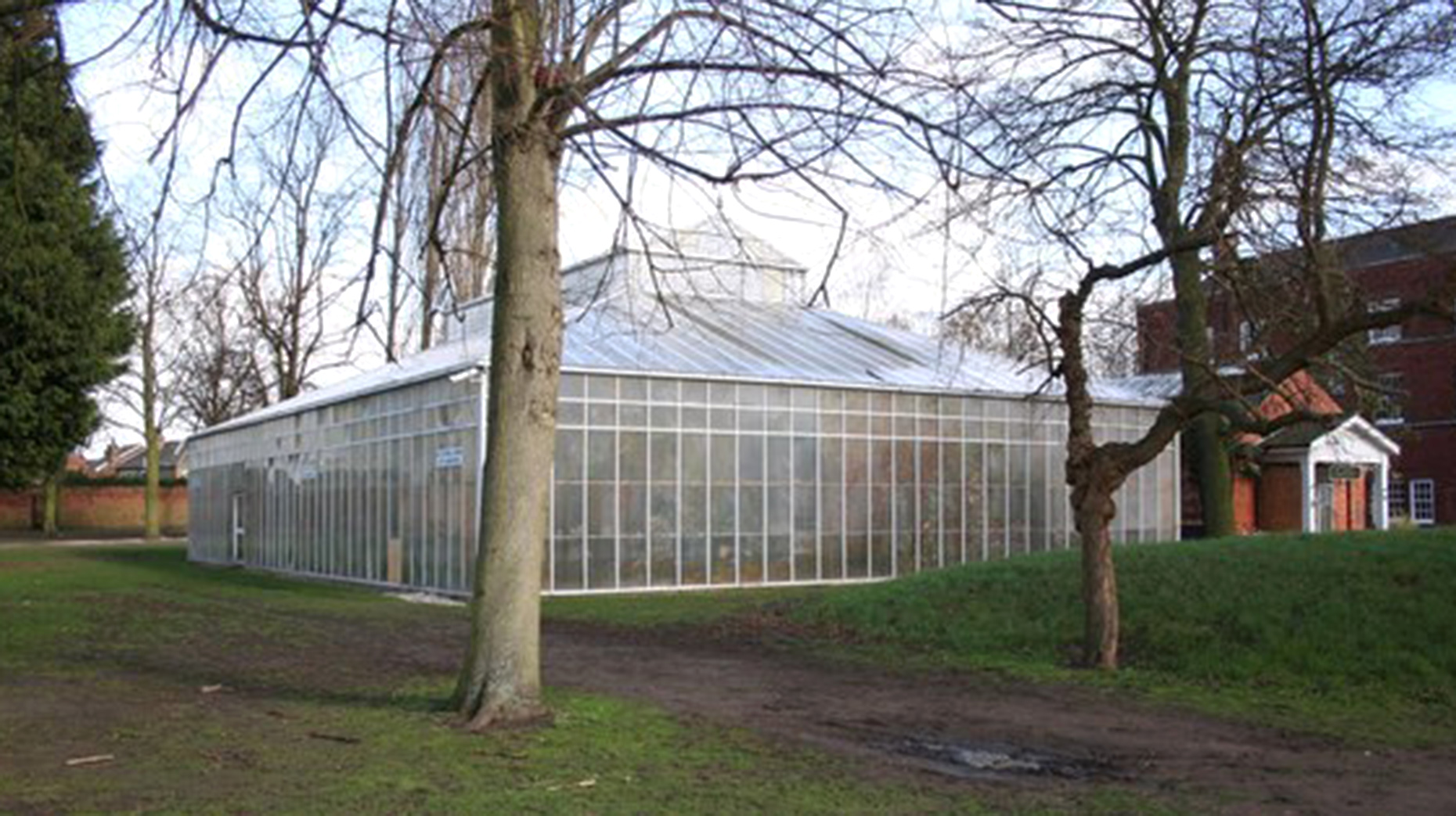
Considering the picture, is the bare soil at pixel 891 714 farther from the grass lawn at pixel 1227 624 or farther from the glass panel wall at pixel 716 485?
the glass panel wall at pixel 716 485

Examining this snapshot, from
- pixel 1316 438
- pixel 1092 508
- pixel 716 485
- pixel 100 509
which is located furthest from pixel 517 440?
pixel 100 509

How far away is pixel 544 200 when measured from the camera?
982 cm

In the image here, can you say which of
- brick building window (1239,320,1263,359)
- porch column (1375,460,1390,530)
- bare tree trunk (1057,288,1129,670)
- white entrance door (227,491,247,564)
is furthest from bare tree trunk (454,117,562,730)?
porch column (1375,460,1390,530)

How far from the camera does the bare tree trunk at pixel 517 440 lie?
9.51 metres

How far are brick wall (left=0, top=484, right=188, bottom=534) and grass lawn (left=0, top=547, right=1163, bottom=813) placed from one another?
5327cm

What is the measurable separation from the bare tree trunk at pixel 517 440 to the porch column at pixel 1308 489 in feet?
109

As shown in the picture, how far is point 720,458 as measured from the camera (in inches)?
1036

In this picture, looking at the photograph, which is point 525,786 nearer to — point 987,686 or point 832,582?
point 987,686

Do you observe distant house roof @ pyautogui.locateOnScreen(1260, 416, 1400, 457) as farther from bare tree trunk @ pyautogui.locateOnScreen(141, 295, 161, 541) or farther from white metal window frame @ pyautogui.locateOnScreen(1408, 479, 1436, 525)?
bare tree trunk @ pyautogui.locateOnScreen(141, 295, 161, 541)

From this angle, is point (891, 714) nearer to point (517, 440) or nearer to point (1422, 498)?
point (517, 440)

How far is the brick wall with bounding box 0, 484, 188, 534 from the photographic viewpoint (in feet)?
207

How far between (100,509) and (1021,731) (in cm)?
Result: 6437

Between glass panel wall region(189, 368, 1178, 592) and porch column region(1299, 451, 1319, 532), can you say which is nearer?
glass panel wall region(189, 368, 1178, 592)

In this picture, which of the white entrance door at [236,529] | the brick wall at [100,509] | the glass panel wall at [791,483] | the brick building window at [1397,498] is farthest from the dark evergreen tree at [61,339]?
the brick building window at [1397,498]
